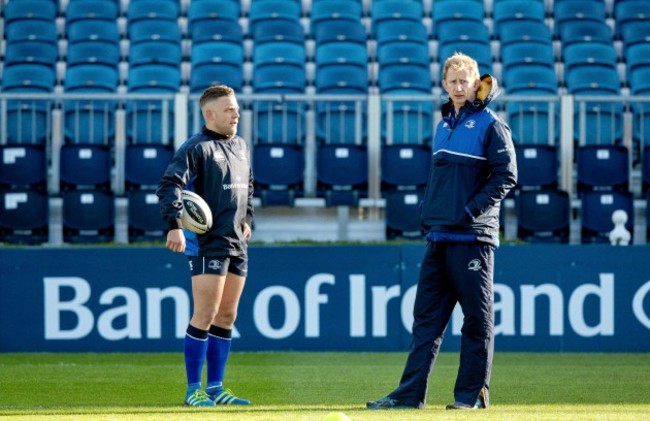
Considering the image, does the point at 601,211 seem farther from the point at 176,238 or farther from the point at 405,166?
the point at 176,238

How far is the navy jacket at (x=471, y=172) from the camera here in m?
6.49

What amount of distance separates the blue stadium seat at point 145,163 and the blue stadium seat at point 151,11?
3.89 m

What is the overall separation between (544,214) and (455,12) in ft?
16.1

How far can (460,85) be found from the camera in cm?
652

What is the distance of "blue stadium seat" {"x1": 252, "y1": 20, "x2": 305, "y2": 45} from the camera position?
17.1m

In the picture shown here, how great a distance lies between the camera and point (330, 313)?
10.9 m

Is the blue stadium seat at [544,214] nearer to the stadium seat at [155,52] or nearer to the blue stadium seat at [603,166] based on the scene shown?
the blue stadium seat at [603,166]

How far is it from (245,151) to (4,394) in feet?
7.05

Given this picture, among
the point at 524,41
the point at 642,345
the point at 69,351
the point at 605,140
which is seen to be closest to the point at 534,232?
the point at 605,140

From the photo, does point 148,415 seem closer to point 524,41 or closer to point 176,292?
point 176,292

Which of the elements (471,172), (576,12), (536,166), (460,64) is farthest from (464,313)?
(576,12)

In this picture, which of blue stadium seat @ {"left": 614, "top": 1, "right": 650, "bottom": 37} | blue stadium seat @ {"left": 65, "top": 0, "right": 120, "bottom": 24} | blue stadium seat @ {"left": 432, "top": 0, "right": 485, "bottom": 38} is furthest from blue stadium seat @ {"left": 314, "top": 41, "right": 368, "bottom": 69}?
blue stadium seat @ {"left": 614, "top": 1, "right": 650, "bottom": 37}

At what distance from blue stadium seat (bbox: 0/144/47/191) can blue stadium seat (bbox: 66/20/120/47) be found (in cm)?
348

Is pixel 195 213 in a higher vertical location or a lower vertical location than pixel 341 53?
lower
